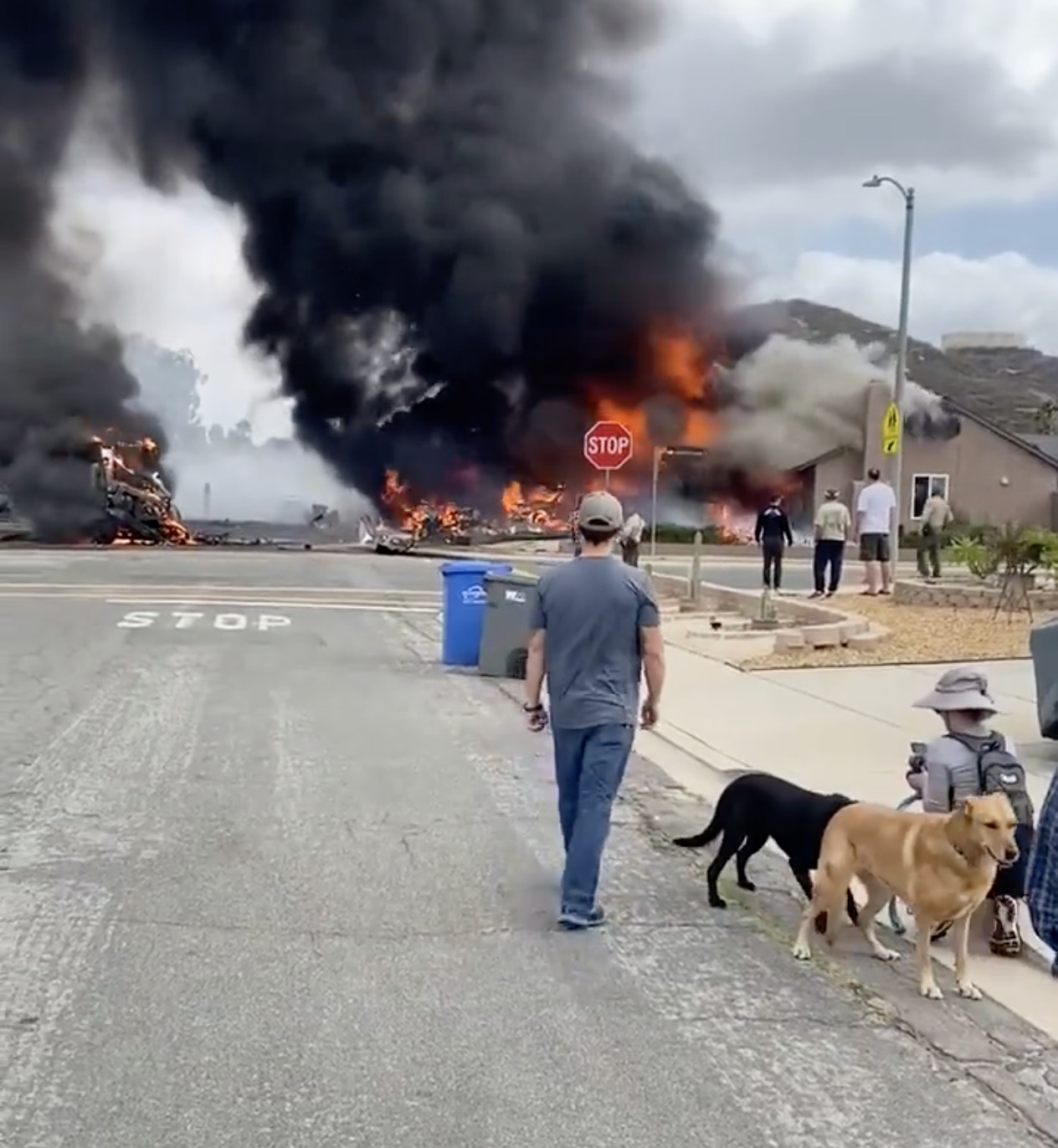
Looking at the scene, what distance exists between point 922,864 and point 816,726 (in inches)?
219

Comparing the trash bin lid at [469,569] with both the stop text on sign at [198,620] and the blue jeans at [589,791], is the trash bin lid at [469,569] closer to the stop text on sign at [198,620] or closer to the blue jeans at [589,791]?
the stop text on sign at [198,620]

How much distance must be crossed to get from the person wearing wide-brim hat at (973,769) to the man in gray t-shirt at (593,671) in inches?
38.2

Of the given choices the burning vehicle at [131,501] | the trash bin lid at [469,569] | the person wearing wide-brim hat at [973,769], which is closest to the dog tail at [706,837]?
the person wearing wide-brim hat at [973,769]

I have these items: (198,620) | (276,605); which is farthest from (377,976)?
(276,605)

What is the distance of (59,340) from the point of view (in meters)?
53.1

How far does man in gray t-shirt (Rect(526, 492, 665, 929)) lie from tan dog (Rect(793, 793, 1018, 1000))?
767 mm

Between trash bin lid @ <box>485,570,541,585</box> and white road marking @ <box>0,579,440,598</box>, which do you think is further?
white road marking @ <box>0,579,440,598</box>

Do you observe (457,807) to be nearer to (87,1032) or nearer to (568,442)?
(87,1032)

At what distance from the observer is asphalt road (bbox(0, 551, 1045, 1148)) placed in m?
3.88

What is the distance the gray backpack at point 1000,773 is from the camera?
521 cm

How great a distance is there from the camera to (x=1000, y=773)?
207 inches

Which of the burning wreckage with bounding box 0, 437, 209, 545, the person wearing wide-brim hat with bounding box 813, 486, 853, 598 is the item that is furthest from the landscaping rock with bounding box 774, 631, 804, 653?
the burning wreckage with bounding box 0, 437, 209, 545

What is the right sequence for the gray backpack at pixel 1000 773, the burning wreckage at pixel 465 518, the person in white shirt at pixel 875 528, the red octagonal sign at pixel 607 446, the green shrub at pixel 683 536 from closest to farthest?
1. the gray backpack at pixel 1000 773
2. the person in white shirt at pixel 875 528
3. the red octagonal sign at pixel 607 446
4. the green shrub at pixel 683 536
5. the burning wreckage at pixel 465 518

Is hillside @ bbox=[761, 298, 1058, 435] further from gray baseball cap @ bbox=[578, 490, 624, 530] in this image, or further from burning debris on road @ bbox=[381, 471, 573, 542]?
gray baseball cap @ bbox=[578, 490, 624, 530]
